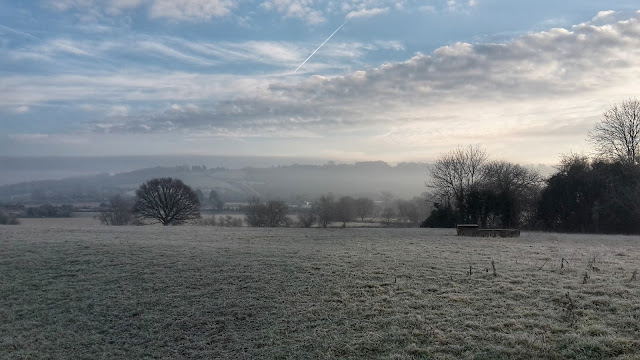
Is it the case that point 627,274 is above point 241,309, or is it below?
above

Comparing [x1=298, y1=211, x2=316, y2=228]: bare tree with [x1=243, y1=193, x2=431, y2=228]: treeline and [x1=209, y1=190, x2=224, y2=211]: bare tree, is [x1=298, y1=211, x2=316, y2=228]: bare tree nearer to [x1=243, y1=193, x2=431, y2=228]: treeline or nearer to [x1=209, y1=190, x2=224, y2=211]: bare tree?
[x1=243, y1=193, x2=431, y2=228]: treeline

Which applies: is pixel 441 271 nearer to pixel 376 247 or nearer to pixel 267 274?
pixel 267 274

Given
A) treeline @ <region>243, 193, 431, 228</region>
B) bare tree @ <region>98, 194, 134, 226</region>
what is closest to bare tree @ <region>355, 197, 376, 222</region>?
treeline @ <region>243, 193, 431, 228</region>

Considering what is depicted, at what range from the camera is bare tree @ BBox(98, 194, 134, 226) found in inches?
2894

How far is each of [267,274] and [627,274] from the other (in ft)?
38.3

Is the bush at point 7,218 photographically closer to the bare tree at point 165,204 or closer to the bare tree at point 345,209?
the bare tree at point 165,204

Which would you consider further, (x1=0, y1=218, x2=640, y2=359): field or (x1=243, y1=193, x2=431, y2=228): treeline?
(x1=243, y1=193, x2=431, y2=228): treeline

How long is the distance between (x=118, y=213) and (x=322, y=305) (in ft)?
233

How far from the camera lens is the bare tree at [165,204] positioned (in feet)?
220

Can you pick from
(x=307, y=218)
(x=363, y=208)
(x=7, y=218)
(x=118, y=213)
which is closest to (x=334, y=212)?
(x=307, y=218)

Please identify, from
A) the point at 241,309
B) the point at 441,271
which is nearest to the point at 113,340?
the point at 241,309

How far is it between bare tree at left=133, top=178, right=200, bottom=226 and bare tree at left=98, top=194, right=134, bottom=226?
619 cm

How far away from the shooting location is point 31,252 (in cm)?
2142

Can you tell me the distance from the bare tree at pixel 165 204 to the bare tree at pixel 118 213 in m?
6.19
